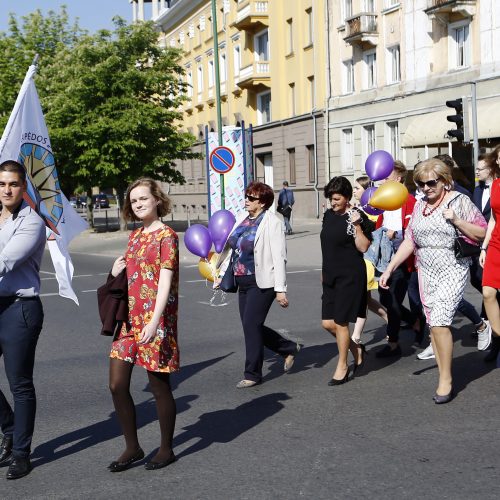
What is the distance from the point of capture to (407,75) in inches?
1319

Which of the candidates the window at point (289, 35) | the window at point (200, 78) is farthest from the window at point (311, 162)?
the window at point (200, 78)

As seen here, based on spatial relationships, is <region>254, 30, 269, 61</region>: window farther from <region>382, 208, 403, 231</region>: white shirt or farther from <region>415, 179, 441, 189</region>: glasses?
<region>415, 179, 441, 189</region>: glasses

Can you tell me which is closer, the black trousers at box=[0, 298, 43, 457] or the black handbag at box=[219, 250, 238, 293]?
the black trousers at box=[0, 298, 43, 457]

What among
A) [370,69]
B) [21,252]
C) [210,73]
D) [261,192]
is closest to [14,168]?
[21,252]

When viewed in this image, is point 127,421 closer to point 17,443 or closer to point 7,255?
point 17,443

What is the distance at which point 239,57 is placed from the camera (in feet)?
167

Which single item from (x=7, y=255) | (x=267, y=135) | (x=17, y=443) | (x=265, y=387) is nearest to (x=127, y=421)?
(x=17, y=443)

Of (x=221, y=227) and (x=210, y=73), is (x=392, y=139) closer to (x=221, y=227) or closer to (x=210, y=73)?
(x=210, y=73)

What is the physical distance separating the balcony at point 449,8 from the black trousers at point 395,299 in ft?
74.7

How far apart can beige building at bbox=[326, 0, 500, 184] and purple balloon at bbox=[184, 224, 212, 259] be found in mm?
20179

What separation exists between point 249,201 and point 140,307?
8.97 ft

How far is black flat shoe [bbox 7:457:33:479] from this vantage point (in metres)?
5.28

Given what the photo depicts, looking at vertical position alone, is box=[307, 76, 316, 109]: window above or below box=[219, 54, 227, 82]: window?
below

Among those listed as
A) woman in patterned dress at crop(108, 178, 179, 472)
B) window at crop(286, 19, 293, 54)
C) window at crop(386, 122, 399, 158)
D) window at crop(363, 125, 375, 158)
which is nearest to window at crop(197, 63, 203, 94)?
window at crop(286, 19, 293, 54)
